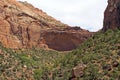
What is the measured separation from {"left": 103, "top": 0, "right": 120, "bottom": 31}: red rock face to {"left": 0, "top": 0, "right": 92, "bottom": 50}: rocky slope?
230 ft

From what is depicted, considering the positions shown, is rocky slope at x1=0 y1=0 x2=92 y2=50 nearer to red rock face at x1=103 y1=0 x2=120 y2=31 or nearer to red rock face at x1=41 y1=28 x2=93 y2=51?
red rock face at x1=41 y1=28 x2=93 y2=51

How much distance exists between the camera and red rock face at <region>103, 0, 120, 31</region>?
330 feet

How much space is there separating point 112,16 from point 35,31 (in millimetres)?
79426

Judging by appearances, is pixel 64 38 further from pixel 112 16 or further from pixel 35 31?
pixel 112 16

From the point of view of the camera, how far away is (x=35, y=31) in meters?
180

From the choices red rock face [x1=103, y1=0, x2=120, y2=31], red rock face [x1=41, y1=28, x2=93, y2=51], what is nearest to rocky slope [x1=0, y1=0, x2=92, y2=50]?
red rock face [x1=41, y1=28, x2=93, y2=51]

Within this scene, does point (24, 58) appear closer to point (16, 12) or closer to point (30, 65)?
point (30, 65)

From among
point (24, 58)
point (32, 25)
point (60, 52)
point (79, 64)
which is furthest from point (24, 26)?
point (79, 64)

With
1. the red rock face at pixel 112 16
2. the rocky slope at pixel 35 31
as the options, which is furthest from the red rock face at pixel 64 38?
the red rock face at pixel 112 16

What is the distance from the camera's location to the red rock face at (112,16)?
330ft

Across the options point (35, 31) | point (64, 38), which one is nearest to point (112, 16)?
point (64, 38)

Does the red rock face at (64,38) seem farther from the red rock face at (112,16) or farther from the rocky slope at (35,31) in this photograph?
the red rock face at (112,16)

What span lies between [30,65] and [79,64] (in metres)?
59.3

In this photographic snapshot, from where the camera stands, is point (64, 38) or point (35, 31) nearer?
point (64, 38)
